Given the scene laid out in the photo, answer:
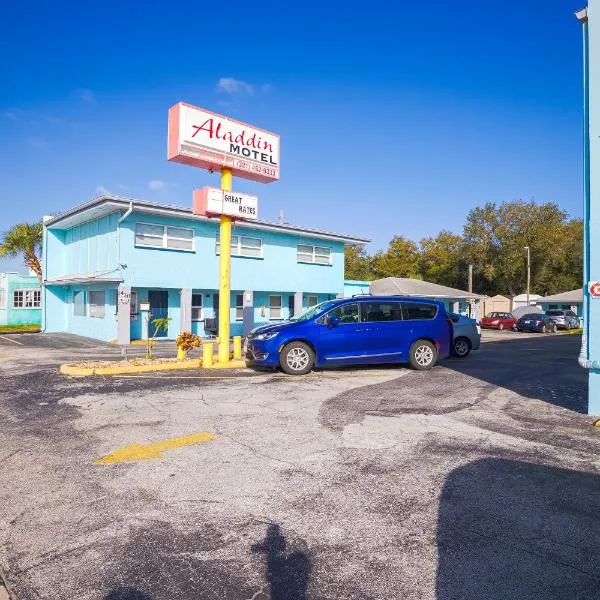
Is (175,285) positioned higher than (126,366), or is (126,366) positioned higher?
(175,285)

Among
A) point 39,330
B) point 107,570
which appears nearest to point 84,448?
point 107,570

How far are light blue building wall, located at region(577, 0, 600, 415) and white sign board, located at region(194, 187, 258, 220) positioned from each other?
8579mm

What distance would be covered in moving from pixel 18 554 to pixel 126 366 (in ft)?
28.8

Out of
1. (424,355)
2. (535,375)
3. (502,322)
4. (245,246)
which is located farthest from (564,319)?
(424,355)

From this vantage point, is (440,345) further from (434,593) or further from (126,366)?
(434,593)

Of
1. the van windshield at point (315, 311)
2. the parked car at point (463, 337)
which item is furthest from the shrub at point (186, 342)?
the parked car at point (463, 337)

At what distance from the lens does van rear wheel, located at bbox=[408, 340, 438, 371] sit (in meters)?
11.9

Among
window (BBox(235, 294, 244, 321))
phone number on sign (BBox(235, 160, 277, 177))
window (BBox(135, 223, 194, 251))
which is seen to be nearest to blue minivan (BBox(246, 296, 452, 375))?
phone number on sign (BBox(235, 160, 277, 177))

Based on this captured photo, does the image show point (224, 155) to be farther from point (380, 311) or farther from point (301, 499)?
point (301, 499)

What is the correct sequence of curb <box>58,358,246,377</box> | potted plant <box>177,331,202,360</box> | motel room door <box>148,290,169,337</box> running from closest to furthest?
1. curb <box>58,358,246,377</box>
2. potted plant <box>177,331,202,360</box>
3. motel room door <box>148,290,169,337</box>

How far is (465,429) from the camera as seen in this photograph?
6.36m

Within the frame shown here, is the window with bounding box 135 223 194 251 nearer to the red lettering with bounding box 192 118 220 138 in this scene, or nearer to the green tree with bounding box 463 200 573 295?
the red lettering with bounding box 192 118 220 138

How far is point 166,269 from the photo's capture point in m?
20.9

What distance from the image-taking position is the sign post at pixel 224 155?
12352mm
